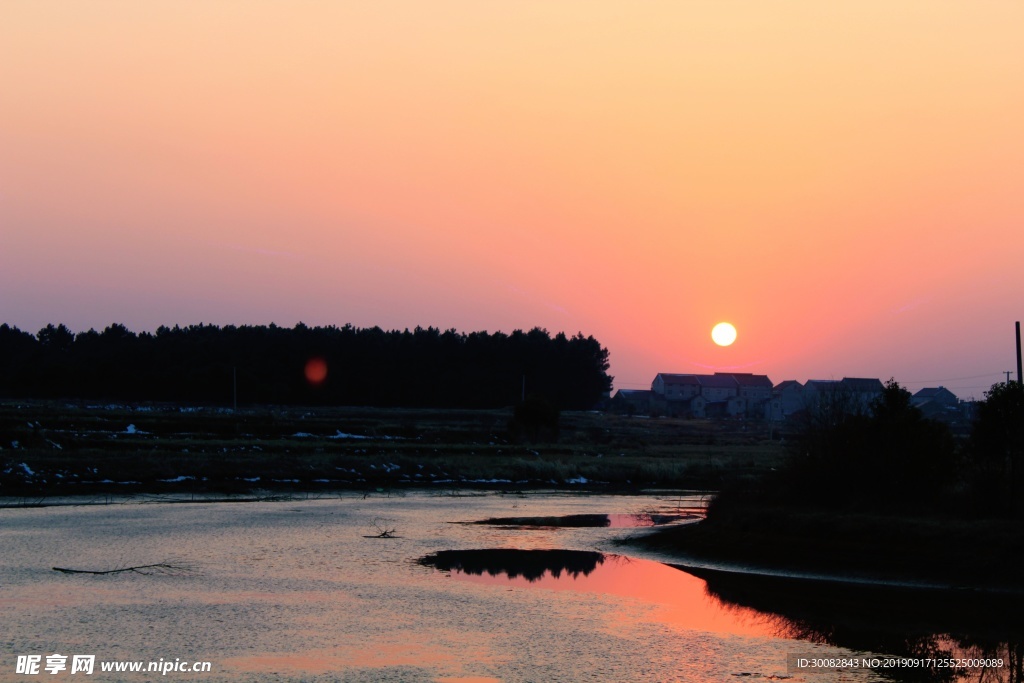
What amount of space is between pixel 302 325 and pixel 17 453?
137664mm

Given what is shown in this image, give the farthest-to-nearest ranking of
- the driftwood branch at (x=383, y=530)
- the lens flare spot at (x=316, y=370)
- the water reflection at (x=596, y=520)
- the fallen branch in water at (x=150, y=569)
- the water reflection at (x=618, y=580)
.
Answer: the lens flare spot at (x=316, y=370) → the water reflection at (x=596, y=520) → the driftwood branch at (x=383, y=530) → the fallen branch in water at (x=150, y=569) → the water reflection at (x=618, y=580)

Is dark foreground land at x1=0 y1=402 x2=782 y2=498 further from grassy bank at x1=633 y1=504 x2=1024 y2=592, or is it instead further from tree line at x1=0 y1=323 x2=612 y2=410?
tree line at x1=0 y1=323 x2=612 y2=410

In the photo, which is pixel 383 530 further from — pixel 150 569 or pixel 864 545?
pixel 864 545

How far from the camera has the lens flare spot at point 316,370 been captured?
157500 millimetres

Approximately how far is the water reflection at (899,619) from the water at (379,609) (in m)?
0.25

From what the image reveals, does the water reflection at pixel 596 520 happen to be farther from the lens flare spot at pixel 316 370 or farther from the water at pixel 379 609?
the lens flare spot at pixel 316 370

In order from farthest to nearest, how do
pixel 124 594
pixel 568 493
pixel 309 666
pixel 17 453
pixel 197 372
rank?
pixel 197 372 → pixel 568 493 → pixel 17 453 → pixel 124 594 → pixel 309 666

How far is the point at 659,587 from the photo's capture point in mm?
25562

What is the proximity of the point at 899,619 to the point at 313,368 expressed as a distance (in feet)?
472

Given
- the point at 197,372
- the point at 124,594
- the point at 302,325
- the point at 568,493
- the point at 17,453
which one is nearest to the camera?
the point at 124,594

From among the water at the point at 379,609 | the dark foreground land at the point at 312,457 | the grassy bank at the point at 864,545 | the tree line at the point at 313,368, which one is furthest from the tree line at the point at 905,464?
the tree line at the point at 313,368

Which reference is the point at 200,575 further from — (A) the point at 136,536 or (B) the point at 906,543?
(B) the point at 906,543

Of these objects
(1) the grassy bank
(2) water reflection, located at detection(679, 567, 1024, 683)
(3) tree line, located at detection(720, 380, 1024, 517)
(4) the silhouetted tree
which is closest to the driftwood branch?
(1) the grassy bank

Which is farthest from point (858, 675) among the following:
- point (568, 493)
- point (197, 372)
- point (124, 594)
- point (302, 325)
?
point (302, 325)
